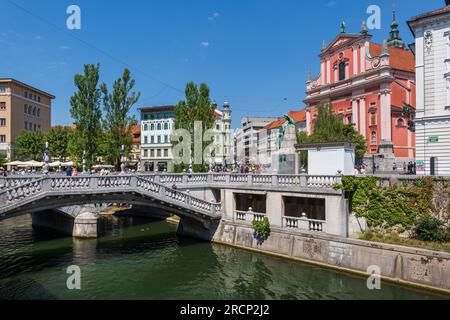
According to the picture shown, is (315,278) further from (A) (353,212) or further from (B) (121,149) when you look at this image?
(B) (121,149)

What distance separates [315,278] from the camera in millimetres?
20172

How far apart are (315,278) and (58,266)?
16.1 m

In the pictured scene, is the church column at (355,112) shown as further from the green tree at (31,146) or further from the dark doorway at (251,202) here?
the green tree at (31,146)

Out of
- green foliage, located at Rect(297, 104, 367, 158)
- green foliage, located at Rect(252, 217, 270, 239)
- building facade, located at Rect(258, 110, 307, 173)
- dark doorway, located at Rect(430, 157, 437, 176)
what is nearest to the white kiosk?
green foliage, located at Rect(252, 217, 270, 239)

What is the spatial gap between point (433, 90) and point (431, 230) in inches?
745

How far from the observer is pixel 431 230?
19.8m

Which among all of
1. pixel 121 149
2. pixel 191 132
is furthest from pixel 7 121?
pixel 191 132

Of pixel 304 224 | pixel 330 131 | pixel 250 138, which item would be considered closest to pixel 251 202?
pixel 304 224

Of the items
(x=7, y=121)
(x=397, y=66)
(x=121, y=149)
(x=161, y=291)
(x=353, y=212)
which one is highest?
(x=397, y=66)

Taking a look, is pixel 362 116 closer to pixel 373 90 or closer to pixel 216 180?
pixel 373 90

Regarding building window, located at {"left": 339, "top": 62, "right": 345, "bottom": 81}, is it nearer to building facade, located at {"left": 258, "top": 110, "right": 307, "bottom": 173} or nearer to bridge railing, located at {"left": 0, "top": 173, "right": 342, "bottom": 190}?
building facade, located at {"left": 258, "top": 110, "right": 307, "bottom": 173}

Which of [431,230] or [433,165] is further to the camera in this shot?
[433,165]

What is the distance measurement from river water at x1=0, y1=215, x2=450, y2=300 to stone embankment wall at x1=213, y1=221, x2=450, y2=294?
26.8 inches
